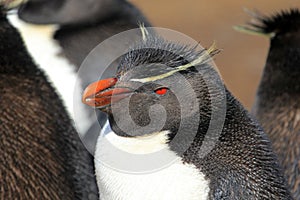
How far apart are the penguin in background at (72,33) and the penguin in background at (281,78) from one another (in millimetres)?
860

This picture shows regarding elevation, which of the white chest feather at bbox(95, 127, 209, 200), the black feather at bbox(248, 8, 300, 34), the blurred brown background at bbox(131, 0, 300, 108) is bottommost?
the blurred brown background at bbox(131, 0, 300, 108)

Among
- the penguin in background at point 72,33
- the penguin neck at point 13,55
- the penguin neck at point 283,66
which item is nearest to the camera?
the penguin neck at point 13,55

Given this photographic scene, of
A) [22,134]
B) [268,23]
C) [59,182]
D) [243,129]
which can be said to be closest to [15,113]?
[22,134]

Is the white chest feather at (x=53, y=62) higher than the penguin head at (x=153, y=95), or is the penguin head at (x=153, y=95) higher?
the penguin head at (x=153, y=95)

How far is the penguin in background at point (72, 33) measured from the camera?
13.9ft

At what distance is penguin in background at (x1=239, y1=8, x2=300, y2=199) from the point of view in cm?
497

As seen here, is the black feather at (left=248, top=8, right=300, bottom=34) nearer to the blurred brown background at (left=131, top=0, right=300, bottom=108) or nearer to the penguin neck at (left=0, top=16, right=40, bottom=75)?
the penguin neck at (left=0, top=16, right=40, bottom=75)

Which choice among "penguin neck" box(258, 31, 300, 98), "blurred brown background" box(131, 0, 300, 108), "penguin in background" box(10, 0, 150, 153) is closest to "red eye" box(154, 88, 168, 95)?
"penguin in background" box(10, 0, 150, 153)

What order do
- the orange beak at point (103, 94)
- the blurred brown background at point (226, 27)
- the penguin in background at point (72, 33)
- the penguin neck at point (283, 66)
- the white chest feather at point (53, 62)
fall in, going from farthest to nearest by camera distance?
the blurred brown background at point (226, 27), the penguin neck at point (283, 66), the penguin in background at point (72, 33), the white chest feather at point (53, 62), the orange beak at point (103, 94)

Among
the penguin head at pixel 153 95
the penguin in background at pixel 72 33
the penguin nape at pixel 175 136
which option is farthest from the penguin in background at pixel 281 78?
the penguin head at pixel 153 95

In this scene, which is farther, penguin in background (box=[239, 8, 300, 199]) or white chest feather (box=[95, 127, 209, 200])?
penguin in background (box=[239, 8, 300, 199])

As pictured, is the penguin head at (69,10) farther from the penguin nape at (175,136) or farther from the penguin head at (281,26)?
the penguin nape at (175,136)

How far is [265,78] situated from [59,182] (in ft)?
6.54

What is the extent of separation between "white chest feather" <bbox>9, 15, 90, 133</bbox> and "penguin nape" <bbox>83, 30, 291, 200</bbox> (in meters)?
1.06
